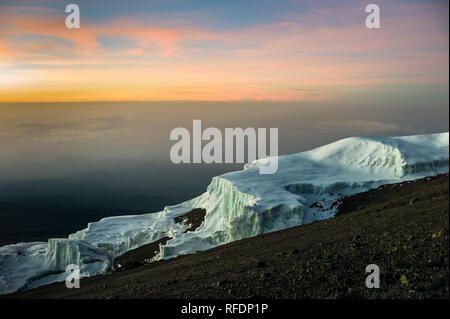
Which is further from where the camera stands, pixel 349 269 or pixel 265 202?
pixel 265 202

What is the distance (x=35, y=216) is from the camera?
166625 millimetres

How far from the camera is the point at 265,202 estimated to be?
256 feet

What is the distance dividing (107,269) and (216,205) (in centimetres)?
3348

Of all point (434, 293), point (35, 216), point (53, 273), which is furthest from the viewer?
point (35, 216)

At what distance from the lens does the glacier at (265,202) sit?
77062 millimetres

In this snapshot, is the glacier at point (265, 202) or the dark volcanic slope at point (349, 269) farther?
the glacier at point (265, 202)

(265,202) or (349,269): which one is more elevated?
(349,269)

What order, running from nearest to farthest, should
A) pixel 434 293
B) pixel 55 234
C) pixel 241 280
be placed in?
pixel 434 293 < pixel 241 280 < pixel 55 234

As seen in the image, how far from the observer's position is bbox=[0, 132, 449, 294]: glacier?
77062 mm

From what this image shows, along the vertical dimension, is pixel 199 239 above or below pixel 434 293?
below

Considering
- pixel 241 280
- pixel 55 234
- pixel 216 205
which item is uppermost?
pixel 241 280

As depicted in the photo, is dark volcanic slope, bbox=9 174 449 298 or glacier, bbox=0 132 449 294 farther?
glacier, bbox=0 132 449 294
